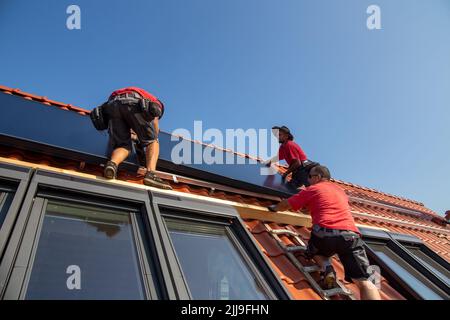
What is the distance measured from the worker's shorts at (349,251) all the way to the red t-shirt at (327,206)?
9cm

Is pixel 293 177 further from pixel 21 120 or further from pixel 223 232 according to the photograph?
pixel 21 120

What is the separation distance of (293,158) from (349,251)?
284 cm

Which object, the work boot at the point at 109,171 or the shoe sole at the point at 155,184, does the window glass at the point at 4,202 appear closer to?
the work boot at the point at 109,171

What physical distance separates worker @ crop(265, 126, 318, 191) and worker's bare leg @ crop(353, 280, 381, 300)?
2525 mm

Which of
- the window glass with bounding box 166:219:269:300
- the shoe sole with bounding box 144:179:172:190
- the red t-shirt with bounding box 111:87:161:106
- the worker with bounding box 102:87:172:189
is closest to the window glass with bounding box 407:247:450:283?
the window glass with bounding box 166:219:269:300

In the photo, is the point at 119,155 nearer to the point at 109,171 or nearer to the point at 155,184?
the point at 109,171

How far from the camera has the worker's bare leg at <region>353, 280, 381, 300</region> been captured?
8.41ft

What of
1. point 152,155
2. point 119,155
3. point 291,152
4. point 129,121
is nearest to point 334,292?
point 152,155

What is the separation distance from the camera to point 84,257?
1.99 m

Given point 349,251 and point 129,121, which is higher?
point 129,121

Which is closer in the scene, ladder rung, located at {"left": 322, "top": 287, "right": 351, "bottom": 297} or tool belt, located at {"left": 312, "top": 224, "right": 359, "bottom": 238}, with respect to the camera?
ladder rung, located at {"left": 322, "top": 287, "right": 351, "bottom": 297}

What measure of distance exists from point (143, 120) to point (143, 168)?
21.9 inches

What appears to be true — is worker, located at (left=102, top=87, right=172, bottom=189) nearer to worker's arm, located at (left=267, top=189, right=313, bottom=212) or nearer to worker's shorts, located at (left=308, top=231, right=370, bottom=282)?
worker's arm, located at (left=267, top=189, right=313, bottom=212)

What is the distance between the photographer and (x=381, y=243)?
13.7 feet
